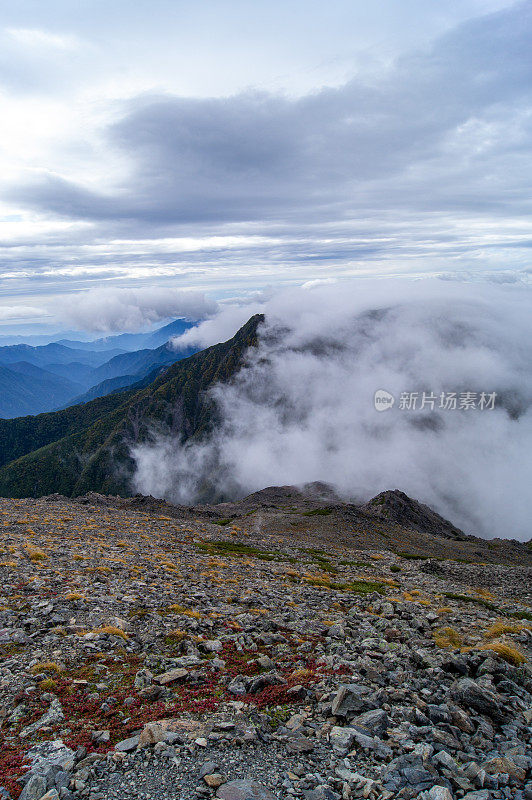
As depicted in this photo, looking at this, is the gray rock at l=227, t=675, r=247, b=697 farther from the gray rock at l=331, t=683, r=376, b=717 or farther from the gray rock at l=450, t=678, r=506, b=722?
the gray rock at l=450, t=678, r=506, b=722

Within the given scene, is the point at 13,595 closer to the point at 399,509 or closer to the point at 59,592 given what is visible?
the point at 59,592

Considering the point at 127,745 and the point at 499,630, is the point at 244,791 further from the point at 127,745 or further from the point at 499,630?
the point at 499,630

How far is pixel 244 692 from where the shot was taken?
43.2ft

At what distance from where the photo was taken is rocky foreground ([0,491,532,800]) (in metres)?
9.16

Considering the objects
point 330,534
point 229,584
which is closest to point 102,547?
point 229,584

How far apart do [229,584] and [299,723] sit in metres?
20.4

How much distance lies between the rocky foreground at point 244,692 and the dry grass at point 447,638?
0.34 ft

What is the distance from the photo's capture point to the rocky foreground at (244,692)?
916 centimetres

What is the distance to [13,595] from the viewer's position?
2094cm

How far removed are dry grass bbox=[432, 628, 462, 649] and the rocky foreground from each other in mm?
102

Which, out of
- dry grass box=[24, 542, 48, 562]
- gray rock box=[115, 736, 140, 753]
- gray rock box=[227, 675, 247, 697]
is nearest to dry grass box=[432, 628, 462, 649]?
gray rock box=[227, 675, 247, 697]

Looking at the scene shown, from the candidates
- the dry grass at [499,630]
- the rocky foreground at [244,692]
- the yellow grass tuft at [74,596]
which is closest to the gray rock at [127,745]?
the rocky foreground at [244,692]

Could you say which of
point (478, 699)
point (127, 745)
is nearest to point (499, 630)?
point (478, 699)

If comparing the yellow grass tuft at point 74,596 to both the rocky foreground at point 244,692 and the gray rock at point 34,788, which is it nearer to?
the rocky foreground at point 244,692
